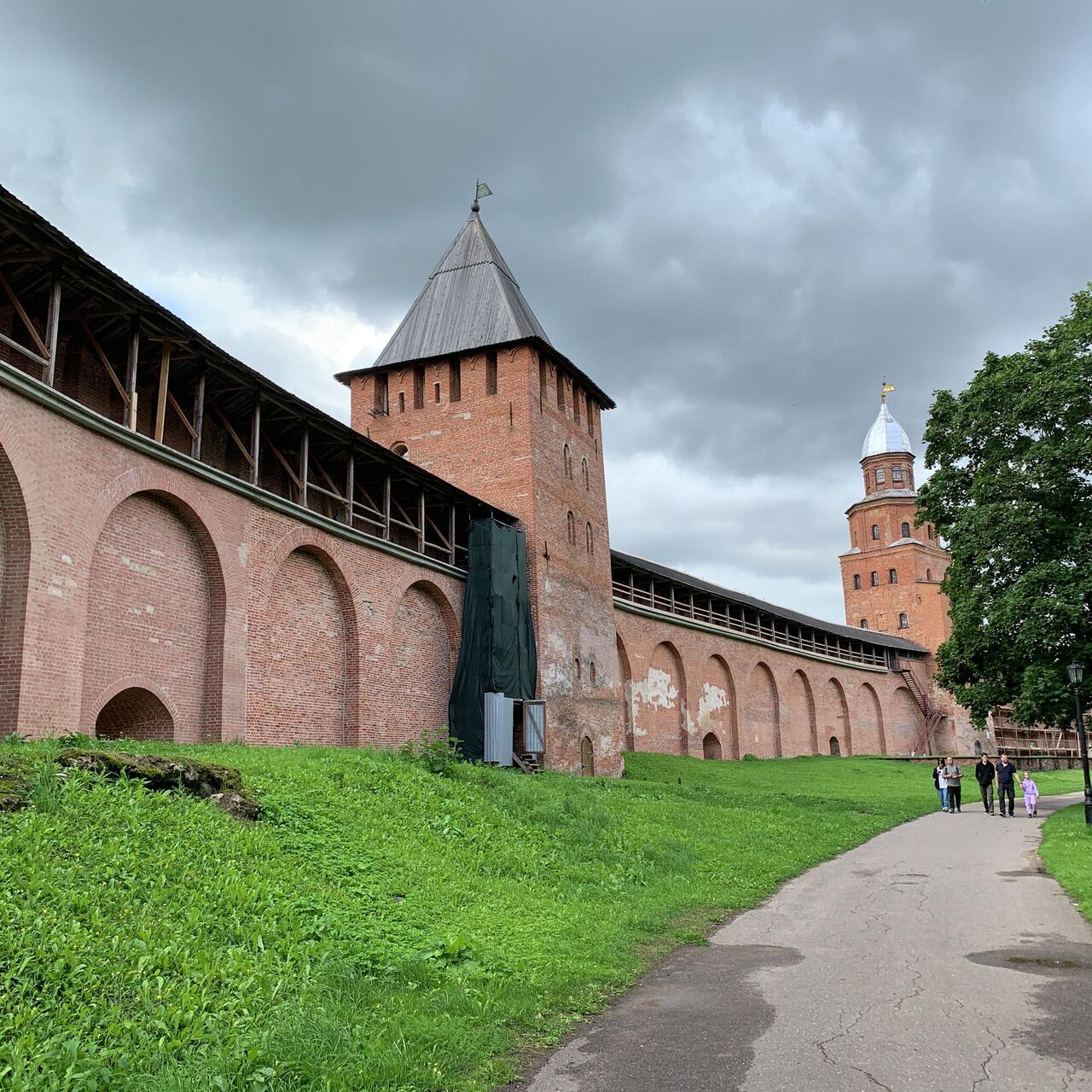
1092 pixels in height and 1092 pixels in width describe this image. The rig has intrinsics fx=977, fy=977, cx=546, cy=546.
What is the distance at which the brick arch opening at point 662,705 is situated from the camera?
103 feet

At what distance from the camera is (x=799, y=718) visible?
41.8 metres

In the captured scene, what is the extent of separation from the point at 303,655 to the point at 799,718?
1152 inches

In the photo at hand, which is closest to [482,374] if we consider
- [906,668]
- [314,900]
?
[314,900]

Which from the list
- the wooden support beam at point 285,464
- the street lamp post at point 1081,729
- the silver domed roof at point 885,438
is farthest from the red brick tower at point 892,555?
the wooden support beam at point 285,464

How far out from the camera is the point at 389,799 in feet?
36.0

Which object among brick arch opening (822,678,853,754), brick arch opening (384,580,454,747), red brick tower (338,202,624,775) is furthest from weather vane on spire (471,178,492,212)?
brick arch opening (822,678,853,754)

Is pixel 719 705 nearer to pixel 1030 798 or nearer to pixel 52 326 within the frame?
pixel 1030 798

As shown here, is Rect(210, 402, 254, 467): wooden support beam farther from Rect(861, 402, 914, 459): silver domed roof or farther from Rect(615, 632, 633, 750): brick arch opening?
Rect(861, 402, 914, 459): silver domed roof

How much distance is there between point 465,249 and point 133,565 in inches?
712

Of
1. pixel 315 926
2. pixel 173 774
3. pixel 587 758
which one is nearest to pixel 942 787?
pixel 587 758

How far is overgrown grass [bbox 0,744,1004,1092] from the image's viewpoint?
4.70m

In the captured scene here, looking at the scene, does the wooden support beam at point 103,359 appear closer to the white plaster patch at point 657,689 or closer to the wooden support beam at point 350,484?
the wooden support beam at point 350,484

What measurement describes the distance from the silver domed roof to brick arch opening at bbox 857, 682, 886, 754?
61.4ft

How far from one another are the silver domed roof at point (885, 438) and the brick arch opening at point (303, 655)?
49.7 m
